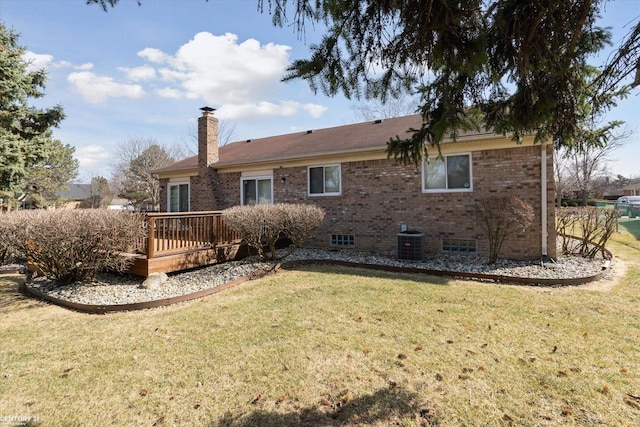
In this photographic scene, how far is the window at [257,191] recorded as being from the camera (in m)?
12.9

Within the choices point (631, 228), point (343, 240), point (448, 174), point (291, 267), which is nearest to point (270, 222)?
point (291, 267)

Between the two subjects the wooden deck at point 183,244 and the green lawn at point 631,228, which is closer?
the wooden deck at point 183,244

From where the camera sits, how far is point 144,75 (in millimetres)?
12992

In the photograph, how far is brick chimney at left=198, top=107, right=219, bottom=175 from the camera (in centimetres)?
1397

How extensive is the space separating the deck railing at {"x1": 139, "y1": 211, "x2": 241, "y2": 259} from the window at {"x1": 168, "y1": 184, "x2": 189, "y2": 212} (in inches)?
268

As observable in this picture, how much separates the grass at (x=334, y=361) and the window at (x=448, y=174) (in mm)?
4074

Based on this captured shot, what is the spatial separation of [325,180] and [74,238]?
7510mm

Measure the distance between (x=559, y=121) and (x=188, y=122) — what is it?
33097 mm

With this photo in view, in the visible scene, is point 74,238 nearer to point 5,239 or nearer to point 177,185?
point 5,239

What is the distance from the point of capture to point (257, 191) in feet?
43.3

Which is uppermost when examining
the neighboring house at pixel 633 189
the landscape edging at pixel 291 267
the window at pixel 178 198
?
the neighboring house at pixel 633 189

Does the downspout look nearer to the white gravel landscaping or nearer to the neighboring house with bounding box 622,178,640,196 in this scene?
the white gravel landscaping

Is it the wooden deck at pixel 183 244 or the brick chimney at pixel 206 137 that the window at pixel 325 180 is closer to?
the wooden deck at pixel 183 244

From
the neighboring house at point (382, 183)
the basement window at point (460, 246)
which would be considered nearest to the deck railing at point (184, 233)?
the neighboring house at point (382, 183)
